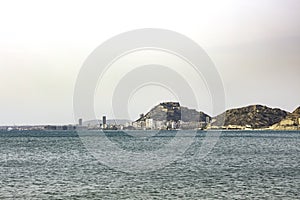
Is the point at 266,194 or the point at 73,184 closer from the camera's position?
the point at 266,194

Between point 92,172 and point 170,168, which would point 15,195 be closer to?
point 92,172

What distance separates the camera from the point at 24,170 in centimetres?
6138

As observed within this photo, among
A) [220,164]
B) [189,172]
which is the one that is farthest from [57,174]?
[220,164]

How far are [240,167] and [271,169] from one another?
394cm

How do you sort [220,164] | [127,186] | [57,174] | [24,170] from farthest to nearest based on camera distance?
1. [220,164]
2. [24,170]
3. [57,174]
4. [127,186]

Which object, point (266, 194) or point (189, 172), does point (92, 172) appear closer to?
point (189, 172)

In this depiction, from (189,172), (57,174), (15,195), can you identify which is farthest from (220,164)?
(15,195)

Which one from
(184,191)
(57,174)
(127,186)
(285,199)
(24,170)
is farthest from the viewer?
(24,170)

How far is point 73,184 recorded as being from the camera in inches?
1855

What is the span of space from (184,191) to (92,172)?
57.7 ft

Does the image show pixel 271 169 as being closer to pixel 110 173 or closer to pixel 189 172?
pixel 189 172

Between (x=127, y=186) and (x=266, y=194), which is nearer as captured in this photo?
(x=266, y=194)

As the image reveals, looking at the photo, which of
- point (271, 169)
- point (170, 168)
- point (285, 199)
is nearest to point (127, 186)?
point (285, 199)

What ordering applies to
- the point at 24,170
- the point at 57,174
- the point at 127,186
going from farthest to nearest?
the point at 24,170
the point at 57,174
the point at 127,186
